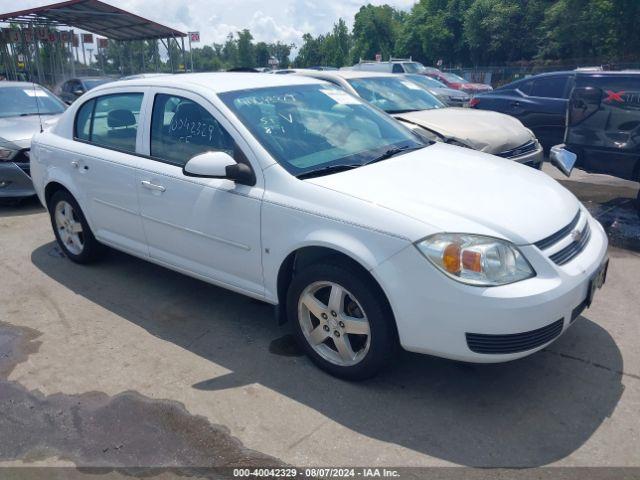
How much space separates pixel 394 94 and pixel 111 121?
4401mm

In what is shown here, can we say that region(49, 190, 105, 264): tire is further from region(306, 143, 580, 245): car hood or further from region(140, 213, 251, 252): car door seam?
region(306, 143, 580, 245): car hood

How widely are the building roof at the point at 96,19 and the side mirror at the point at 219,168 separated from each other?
17.0 m

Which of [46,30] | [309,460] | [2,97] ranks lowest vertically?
[309,460]

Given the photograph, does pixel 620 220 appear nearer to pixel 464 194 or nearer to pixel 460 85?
pixel 464 194

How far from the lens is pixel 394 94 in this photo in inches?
311

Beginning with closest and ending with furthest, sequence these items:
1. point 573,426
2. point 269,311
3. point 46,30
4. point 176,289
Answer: point 573,426 → point 269,311 → point 176,289 → point 46,30

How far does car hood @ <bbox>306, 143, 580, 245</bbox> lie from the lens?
9.48 feet

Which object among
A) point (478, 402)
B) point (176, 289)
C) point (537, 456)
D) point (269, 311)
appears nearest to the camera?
point (537, 456)

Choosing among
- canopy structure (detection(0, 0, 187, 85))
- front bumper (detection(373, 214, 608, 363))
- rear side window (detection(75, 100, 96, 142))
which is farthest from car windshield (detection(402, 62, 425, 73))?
front bumper (detection(373, 214, 608, 363))

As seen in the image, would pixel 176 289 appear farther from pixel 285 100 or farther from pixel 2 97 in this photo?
pixel 2 97

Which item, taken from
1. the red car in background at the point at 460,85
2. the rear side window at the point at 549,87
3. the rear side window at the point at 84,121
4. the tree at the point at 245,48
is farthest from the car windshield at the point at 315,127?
the tree at the point at 245,48

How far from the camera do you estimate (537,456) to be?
2.67m

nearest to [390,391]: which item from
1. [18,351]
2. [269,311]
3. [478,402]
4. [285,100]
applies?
[478,402]

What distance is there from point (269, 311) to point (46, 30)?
20.7 m
